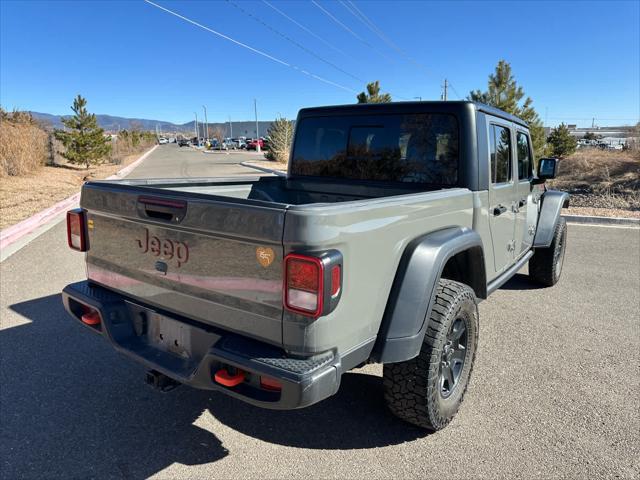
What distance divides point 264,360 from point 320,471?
2.85ft

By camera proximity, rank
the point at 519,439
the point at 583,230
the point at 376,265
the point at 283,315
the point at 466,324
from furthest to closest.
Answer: the point at 583,230 < the point at 466,324 < the point at 519,439 < the point at 376,265 < the point at 283,315

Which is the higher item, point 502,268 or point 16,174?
point 16,174

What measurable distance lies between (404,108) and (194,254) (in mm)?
2100

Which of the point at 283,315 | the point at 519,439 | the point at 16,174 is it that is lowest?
the point at 519,439

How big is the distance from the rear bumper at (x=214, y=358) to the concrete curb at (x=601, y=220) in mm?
9658

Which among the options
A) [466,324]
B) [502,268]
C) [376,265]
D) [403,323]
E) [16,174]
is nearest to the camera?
[376,265]

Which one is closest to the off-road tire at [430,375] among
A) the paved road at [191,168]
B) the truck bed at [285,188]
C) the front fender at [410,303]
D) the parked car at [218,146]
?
the front fender at [410,303]

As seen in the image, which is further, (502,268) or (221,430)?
(502,268)

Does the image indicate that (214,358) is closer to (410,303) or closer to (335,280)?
(335,280)

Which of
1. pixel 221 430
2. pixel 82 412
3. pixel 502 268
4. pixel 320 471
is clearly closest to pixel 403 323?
pixel 320 471

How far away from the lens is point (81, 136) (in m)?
26.0

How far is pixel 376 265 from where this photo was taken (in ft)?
7.18

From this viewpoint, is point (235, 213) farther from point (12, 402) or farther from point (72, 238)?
point (12, 402)

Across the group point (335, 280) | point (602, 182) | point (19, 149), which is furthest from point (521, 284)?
point (19, 149)
